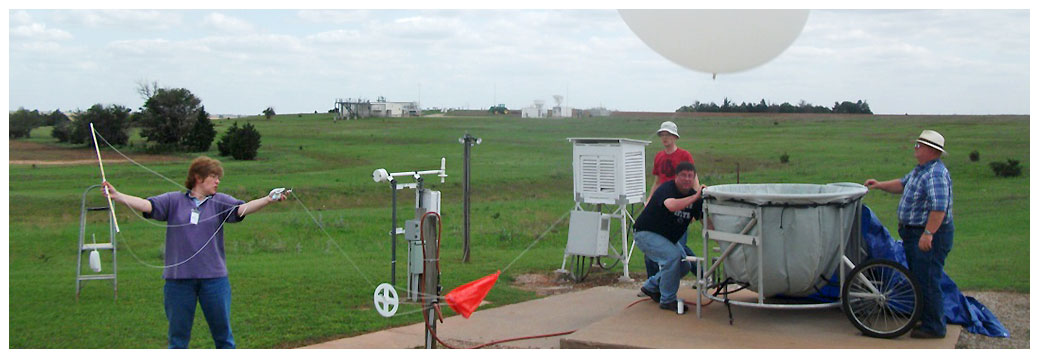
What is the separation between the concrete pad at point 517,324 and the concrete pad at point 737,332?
48 centimetres

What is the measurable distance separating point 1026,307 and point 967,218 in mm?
9690

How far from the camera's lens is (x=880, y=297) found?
249 inches

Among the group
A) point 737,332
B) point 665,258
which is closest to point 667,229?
point 665,258

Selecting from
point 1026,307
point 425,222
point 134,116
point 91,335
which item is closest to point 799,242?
point 425,222

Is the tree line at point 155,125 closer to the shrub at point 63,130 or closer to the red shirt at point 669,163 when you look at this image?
the shrub at point 63,130

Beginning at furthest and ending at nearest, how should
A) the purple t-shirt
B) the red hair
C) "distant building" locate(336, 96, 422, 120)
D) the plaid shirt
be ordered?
1. "distant building" locate(336, 96, 422, 120)
2. the plaid shirt
3. the red hair
4. the purple t-shirt

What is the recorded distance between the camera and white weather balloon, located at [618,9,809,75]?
6.59 m

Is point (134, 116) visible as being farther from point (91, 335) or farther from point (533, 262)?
point (91, 335)

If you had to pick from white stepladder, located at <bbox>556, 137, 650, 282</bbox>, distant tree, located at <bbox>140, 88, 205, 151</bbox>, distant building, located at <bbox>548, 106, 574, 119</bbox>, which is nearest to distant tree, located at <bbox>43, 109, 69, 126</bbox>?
distant tree, located at <bbox>140, 88, 205, 151</bbox>

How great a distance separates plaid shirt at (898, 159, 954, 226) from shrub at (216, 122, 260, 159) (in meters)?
23.7

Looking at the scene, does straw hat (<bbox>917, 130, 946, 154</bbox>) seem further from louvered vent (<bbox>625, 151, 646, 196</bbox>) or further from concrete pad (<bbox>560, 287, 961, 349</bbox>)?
louvered vent (<bbox>625, 151, 646, 196</bbox>)

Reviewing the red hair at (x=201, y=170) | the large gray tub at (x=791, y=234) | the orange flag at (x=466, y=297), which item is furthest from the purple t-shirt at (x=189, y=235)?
the large gray tub at (x=791, y=234)

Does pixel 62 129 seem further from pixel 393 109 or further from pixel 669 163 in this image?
pixel 669 163

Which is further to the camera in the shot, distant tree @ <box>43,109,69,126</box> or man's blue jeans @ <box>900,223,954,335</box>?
distant tree @ <box>43,109,69,126</box>
